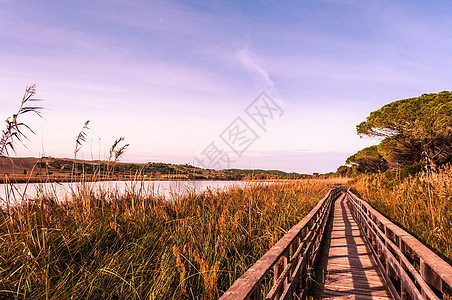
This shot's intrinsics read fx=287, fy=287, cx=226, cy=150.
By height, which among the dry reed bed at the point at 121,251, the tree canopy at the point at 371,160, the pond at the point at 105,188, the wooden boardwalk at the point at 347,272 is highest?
the tree canopy at the point at 371,160

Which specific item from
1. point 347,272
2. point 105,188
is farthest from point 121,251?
point 347,272

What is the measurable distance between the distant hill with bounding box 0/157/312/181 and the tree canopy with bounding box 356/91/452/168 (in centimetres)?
1473

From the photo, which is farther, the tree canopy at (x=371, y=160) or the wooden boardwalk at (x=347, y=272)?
the tree canopy at (x=371, y=160)

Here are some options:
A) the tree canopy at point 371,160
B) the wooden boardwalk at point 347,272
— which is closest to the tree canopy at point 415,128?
the tree canopy at point 371,160

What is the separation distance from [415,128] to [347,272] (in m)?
19.4

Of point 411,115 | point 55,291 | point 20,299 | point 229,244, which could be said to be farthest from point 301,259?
point 411,115

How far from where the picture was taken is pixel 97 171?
533 centimetres

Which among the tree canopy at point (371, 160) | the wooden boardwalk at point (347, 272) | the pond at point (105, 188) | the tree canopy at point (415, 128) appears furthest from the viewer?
the tree canopy at point (371, 160)

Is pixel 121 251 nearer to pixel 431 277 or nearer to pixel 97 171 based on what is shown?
pixel 97 171

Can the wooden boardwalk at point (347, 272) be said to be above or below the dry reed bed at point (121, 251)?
below

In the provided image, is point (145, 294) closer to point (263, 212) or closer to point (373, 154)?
point (263, 212)

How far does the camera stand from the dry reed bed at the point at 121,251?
8.30 feet

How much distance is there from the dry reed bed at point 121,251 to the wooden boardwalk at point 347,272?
89cm

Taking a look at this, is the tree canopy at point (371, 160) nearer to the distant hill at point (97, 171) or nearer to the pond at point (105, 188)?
the distant hill at point (97, 171)
